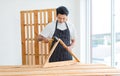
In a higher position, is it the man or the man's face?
the man's face

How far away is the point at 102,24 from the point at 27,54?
1.73 meters

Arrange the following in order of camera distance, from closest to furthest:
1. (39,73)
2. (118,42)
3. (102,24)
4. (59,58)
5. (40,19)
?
1. (39,73)
2. (59,58)
3. (118,42)
4. (40,19)
5. (102,24)

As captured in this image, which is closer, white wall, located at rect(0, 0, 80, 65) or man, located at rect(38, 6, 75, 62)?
man, located at rect(38, 6, 75, 62)

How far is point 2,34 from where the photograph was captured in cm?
473

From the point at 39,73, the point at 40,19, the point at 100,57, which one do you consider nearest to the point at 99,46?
the point at 100,57

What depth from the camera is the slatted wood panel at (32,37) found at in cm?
420

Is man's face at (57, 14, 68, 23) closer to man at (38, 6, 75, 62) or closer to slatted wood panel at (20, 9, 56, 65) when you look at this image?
man at (38, 6, 75, 62)

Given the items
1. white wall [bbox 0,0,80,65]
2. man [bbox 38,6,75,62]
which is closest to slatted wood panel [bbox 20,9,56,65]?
white wall [bbox 0,0,80,65]

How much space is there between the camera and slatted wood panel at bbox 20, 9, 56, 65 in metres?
4.20

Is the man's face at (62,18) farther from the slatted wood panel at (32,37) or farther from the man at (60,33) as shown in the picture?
the slatted wood panel at (32,37)

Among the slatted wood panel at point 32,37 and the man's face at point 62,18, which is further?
the slatted wood panel at point 32,37

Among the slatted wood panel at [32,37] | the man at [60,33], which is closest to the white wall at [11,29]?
the slatted wood panel at [32,37]

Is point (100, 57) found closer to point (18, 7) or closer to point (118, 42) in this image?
point (118, 42)

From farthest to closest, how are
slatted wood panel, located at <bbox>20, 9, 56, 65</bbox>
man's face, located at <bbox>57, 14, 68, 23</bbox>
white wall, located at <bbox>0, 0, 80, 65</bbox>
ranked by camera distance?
white wall, located at <bbox>0, 0, 80, 65</bbox> → slatted wood panel, located at <bbox>20, 9, 56, 65</bbox> → man's face, located at <bbox>57, 14, 68, 23</bbox>
